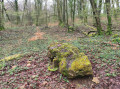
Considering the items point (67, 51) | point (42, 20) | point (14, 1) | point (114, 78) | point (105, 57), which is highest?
point (14, 1)

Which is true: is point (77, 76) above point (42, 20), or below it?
below

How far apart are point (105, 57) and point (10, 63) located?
6.05m

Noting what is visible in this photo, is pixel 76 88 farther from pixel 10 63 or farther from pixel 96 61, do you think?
pixel 10 63

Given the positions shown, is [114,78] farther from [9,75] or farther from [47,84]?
[9,75]

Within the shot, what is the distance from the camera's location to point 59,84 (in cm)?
425

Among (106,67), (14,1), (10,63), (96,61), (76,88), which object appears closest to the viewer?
(76,88)

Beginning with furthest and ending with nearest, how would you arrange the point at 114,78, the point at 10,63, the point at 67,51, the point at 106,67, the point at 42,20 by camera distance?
the point at 42,20, the point at 10,63, the point at 67,51, the point at 106,67, the point at 114,78

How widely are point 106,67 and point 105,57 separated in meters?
1.08

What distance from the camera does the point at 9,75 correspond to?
5.20 m

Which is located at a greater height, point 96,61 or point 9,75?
point 96,61

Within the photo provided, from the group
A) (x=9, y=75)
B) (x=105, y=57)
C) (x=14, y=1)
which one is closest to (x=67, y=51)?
(x=105, y=57)

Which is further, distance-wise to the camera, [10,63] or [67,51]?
[10,63]

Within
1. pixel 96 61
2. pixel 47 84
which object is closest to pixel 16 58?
pixel 47 84

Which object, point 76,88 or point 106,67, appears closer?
point 76,88
